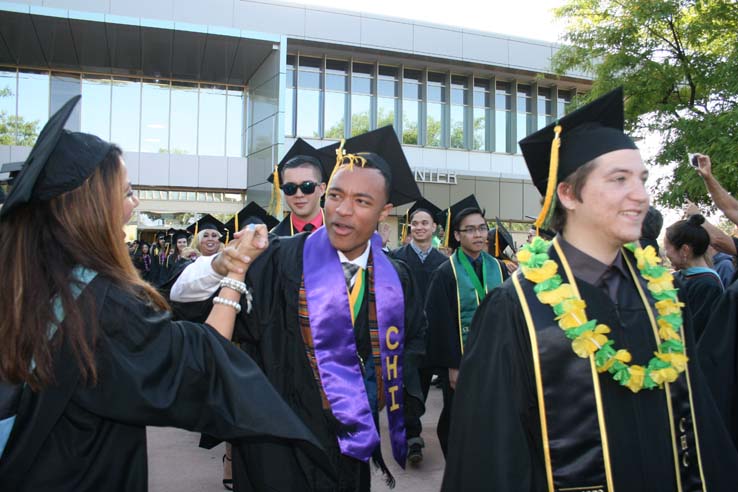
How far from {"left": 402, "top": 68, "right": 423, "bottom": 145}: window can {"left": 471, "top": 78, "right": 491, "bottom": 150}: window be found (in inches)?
92.2

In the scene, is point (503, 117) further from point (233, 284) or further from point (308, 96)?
point (233, 284)

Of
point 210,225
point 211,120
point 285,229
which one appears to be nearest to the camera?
point 285,229

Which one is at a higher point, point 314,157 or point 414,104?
point 414,104

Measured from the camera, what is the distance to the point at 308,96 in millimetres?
21516

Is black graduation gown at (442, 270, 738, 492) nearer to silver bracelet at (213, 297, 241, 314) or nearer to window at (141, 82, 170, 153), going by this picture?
silver bracelet at (213, 297, 241, 314)

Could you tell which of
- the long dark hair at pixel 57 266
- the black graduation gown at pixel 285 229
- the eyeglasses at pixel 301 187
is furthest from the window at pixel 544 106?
the long dark hair at pixel 57 266

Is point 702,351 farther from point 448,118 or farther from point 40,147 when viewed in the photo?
point 448,118

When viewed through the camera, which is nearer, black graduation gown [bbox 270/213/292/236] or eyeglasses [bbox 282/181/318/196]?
eyeglasses [bbox 282/181/318/196]

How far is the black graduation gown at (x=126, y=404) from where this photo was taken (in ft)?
5.51

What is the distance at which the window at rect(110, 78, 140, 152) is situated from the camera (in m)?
20.9

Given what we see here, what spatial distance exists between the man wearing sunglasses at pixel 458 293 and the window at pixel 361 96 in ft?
55.9

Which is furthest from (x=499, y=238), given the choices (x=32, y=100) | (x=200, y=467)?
(x=32, y=100)

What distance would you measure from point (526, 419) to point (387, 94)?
2153cm

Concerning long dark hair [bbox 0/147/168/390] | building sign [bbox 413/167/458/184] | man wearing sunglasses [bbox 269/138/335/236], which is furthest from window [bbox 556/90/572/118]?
long dark hair [bbox 0/147/168/390]
